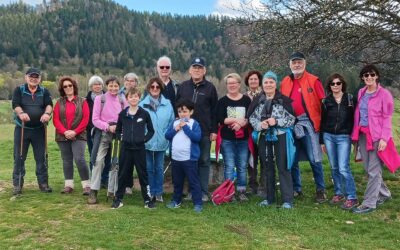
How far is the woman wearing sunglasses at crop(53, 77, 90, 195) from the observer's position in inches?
328

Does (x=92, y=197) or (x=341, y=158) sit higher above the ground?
(x=341, y=158)

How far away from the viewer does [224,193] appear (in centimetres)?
796

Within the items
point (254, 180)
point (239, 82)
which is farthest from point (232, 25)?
point (254, 180)

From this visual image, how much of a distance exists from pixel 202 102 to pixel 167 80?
0.97m

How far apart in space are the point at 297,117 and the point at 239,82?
49.6 inches

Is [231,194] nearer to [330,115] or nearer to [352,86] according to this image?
[330,115]

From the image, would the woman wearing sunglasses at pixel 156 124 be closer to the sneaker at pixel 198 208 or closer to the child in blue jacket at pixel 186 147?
the child in blue jacket at pixel 186 147

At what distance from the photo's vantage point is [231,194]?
802cm

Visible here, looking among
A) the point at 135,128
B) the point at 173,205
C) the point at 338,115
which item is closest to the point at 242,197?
the point at 173,205

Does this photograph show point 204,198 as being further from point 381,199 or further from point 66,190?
point 381,199

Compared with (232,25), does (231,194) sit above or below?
below

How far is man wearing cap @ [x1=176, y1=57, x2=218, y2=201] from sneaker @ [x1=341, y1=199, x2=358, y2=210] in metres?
2.55

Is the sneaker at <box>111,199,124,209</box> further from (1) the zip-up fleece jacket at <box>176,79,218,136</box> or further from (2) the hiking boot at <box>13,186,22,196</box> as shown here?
(2) the hiking boot at <box>13,186,22,196</box>

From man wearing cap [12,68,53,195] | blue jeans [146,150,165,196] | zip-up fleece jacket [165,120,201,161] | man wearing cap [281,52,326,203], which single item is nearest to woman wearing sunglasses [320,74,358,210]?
man wearing cap [281,52,326,203]
